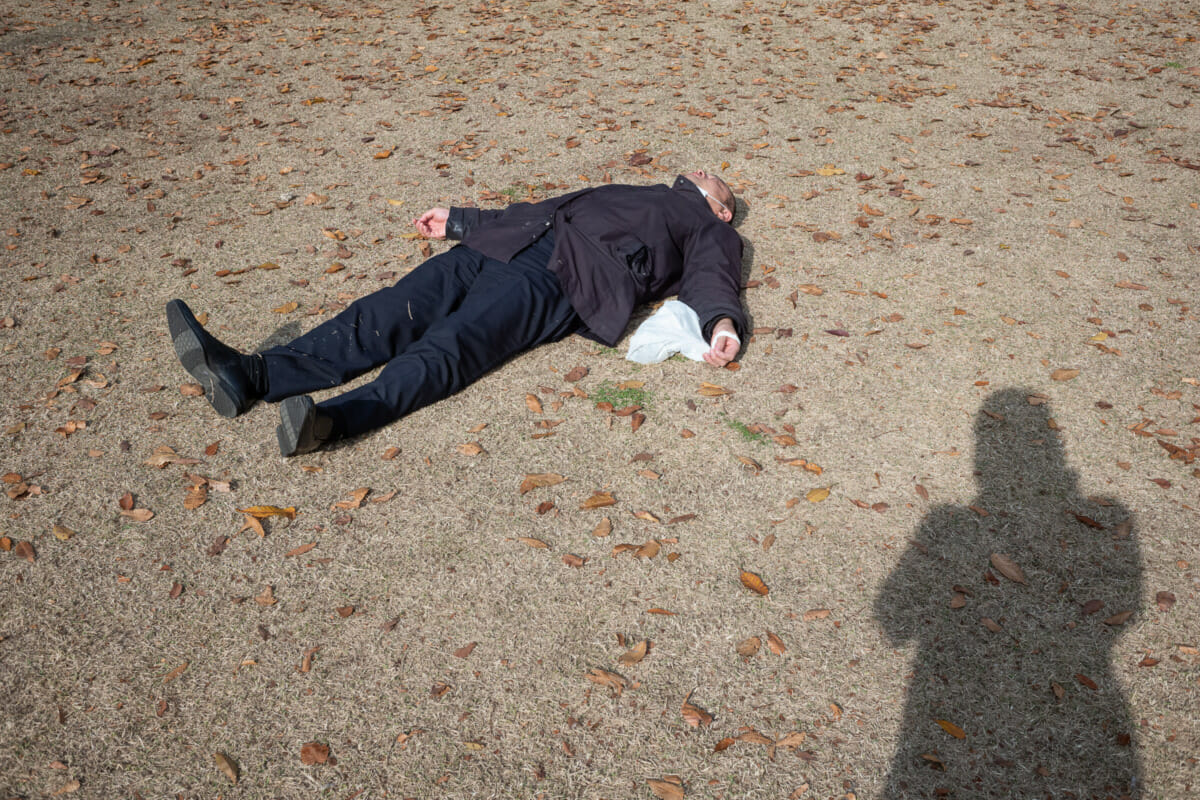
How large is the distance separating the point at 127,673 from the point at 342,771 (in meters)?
0.96

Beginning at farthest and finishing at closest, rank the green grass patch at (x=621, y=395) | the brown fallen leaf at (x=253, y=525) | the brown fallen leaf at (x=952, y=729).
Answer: the green grass patch at (x=621, y=395), the brown fallen leaf at (x=253, y=525), the brown fallen leaf at (x=952, y=729)

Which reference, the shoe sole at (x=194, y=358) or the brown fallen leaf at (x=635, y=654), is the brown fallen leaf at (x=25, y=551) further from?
the brown fallen leaf at (x=635, y=654)

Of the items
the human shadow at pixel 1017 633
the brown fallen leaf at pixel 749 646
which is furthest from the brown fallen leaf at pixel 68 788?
the human shadow at pixel 1017 633

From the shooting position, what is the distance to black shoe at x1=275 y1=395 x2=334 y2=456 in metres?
3.34

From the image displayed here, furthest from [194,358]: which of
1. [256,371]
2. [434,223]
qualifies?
[434,223]

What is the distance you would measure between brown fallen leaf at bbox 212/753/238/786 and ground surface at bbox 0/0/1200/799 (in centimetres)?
1

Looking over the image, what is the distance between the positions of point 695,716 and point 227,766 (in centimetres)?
162

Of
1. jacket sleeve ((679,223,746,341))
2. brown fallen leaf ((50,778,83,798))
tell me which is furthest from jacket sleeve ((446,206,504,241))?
brown fallen leaf ((50,778,83,798))

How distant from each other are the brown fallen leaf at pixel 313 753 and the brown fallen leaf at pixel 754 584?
5.72 feet

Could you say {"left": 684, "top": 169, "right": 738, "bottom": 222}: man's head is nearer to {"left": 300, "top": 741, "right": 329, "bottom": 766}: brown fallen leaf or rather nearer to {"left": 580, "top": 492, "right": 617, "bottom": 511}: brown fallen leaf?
{"left": 580, "top": 492, "right": 617, "bottom": 511}: brown fallen leaf

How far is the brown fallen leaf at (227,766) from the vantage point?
2.50m

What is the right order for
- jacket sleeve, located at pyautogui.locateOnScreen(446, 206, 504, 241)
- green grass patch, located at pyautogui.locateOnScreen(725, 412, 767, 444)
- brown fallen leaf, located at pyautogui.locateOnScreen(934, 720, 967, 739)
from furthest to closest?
jacket sleeve, located at pyautogui.locateOnScreen(446, 206, 504, 241), green grass patch, located at pyautogui.locateOnScreen(725, 412, 767, 444), brown fallen leaf, located at pyautogui.locateOnScreen(934, 720, 967, 739)

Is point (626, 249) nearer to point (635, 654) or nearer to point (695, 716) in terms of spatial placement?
point (635, 654)

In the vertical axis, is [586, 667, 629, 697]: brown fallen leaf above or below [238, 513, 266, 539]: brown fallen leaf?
below
